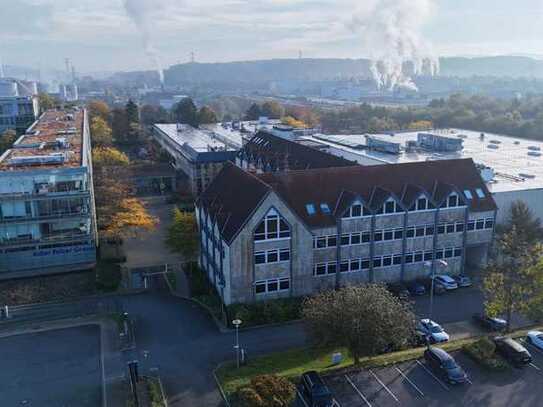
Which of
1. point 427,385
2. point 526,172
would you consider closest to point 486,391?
point 427,385

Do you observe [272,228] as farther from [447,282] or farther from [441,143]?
[441,143]

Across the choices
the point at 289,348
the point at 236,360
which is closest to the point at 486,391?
the point at 289,348

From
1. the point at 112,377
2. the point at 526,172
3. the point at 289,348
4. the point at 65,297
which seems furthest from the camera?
the point at 526,172

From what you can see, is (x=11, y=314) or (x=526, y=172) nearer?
(x=11, y=314)

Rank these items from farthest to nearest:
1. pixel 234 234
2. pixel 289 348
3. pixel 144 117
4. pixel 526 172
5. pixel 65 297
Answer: pixel 144 117 < pixel 526 172 < pixel 65 297 < pixel 234 234 < pixel 289 348

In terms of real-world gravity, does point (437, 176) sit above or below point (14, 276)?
above

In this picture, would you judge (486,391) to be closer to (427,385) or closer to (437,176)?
(427,385)

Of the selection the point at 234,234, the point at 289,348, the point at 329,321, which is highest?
the point at 234,234
